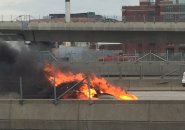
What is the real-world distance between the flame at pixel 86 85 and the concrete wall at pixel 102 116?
5.09 feet

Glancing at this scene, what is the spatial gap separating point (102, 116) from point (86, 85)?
96.4 inches

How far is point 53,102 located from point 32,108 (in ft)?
2.23

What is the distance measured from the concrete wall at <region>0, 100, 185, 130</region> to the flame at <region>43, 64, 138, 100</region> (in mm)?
1550

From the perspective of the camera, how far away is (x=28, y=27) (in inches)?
2788

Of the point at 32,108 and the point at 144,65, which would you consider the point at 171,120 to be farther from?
the point at 144,65

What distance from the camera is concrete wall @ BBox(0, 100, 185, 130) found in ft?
48.2

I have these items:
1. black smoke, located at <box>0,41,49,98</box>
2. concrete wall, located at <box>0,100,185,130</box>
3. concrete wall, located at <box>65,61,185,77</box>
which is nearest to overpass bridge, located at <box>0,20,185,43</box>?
concrete wall, located at <box>65,61,185,77</box>

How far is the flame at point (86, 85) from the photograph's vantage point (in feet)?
55.5

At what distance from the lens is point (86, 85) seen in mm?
17109

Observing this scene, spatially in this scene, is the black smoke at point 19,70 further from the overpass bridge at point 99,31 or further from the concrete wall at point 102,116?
the overpass bridge at point 99,31

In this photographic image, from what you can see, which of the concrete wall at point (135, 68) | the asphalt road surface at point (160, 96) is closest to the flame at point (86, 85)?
the asphalt road surface at point (160, 96)

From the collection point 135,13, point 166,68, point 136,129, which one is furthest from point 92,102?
point 135,13

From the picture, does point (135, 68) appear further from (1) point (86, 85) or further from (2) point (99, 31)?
(1) point (86, 85)

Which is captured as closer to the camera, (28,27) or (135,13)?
(28,27)
